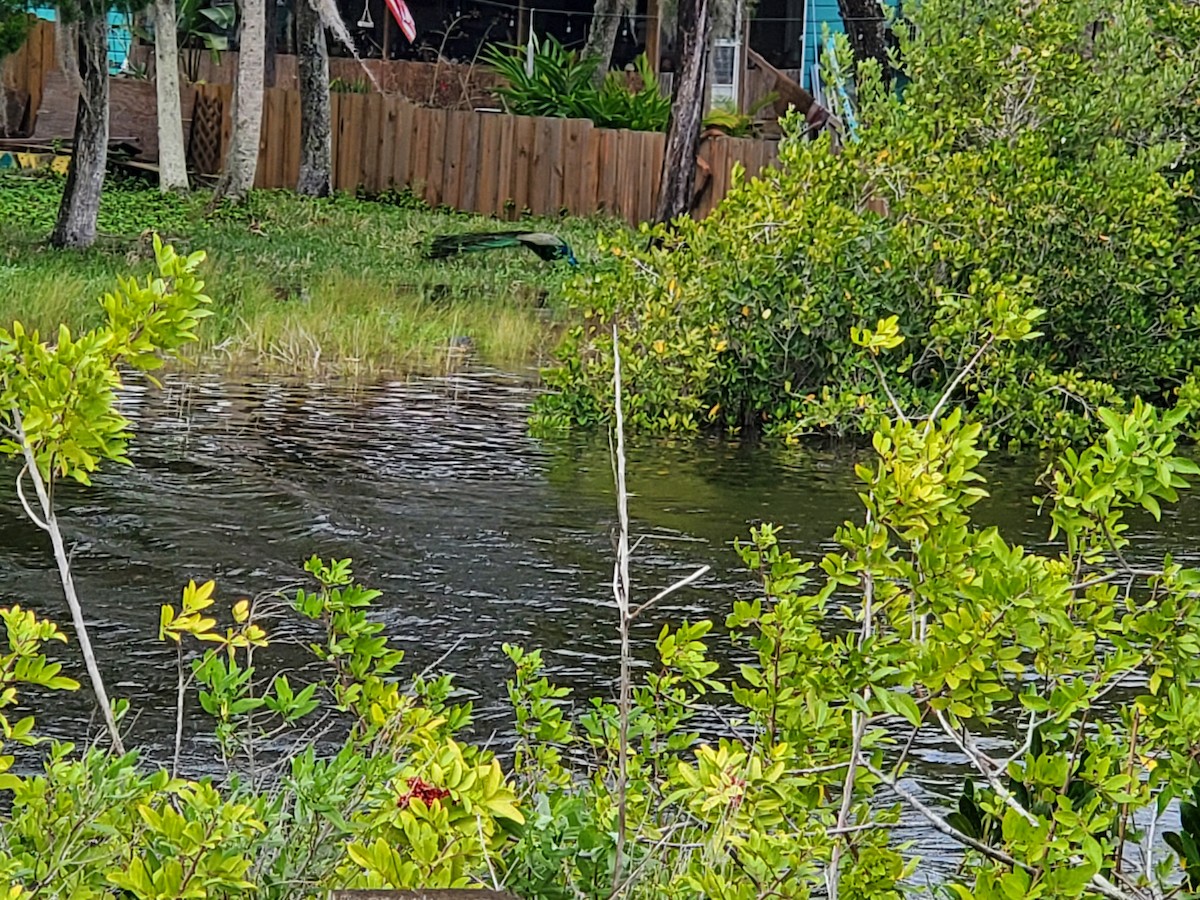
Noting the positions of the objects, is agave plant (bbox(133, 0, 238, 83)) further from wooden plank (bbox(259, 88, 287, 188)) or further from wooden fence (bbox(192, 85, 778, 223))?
wooden fence (bbox(192, 85, 778, 223))

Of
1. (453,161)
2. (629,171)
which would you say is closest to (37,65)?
(453,161)

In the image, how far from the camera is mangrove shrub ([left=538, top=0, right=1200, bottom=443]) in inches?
379

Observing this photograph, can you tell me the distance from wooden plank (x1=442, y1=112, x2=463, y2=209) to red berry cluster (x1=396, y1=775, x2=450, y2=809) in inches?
939

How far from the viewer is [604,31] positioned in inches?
1207

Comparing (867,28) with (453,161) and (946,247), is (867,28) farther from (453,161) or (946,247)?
(453,161)

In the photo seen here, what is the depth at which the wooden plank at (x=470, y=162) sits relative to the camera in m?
26.0

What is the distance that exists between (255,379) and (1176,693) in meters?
9.15

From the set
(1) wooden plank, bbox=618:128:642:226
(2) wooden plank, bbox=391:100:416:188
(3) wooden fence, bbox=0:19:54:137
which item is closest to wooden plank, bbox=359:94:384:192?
(2) wooden plank, bbox=391:100:416:188

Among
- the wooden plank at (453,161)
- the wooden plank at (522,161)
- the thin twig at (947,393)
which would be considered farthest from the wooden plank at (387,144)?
the thin twig at (947,393)

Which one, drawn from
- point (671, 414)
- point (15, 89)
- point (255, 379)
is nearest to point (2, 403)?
point (671, 414)

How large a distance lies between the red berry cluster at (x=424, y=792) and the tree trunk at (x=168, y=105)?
2141 centimetres

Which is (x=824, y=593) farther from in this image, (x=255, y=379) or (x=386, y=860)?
(x=255, y=379)

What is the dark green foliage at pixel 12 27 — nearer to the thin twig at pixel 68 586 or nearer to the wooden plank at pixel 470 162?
the wooden plank at pixel 470 162

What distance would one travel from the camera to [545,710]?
3.52 m
